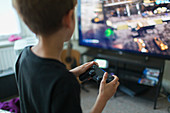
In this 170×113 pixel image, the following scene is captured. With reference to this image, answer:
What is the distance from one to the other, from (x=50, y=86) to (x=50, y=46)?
14 centimetres

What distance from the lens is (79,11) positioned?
6.86ft

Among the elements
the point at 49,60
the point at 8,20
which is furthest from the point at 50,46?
the point at 8,20

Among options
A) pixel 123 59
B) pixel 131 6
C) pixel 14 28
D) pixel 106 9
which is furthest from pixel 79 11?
pixel 14 28

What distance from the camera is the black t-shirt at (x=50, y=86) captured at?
44cm

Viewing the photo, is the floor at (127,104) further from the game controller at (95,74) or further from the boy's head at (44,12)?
the boy's head at (44,12)

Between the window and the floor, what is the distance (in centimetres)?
165

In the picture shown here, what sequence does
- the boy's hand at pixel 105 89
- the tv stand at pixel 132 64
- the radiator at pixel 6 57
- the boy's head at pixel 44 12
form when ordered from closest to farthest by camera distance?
the boy's head at pixel 44 12, the boy's hand at pixel 105 89, the tv stand at pixel 132 64, the radiator at pixel 6 57

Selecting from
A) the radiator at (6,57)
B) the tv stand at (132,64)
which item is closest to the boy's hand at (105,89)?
the tv stand at (132,64)

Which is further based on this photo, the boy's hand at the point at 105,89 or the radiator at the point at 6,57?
the radiator at the point at 6,57

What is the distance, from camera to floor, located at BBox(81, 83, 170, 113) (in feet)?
5.80

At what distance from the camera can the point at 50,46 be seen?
1.56ft

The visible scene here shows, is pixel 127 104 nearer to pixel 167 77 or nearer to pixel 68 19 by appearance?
pixel 167 77

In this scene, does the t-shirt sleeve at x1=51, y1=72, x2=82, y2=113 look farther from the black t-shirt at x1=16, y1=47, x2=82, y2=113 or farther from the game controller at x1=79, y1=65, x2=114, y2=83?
the game controller at x1=79, y1=65, x2=114, y2=83

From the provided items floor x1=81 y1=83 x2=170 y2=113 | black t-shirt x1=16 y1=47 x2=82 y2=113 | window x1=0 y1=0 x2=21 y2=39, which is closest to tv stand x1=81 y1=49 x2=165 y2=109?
floor x1=81 y1=83 x2=170 y2=113
